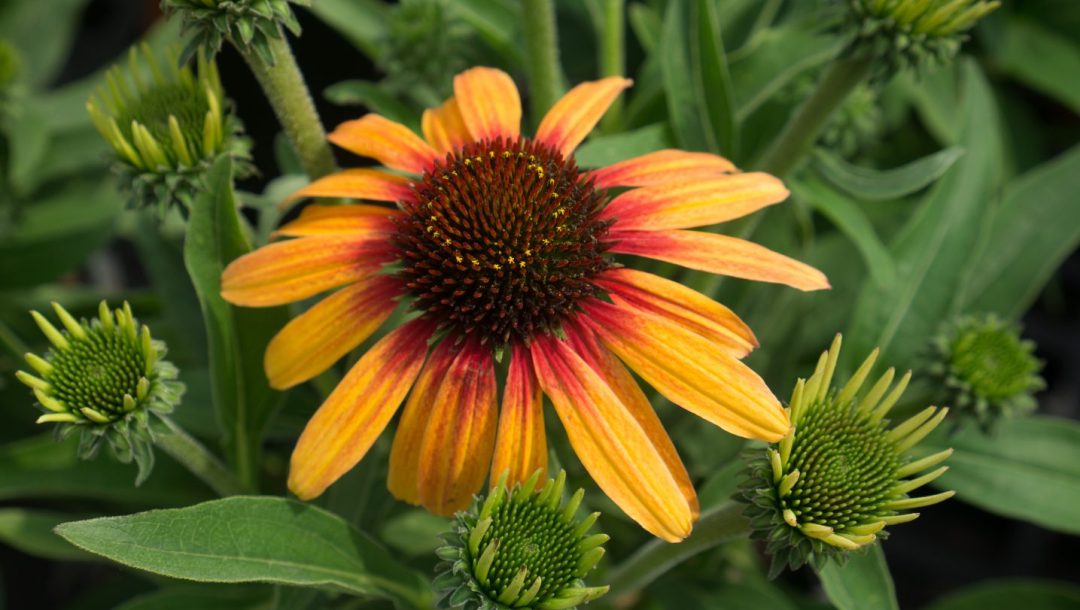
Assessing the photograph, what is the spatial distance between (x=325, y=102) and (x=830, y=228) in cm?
96

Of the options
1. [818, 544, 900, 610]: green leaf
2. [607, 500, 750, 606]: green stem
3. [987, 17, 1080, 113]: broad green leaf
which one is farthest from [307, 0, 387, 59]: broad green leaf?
[987, 17, 1080, 113]: broad green leaf

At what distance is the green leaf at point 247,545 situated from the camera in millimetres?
687

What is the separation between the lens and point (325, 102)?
187cm

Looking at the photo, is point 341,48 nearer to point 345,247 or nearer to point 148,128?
point 148,128

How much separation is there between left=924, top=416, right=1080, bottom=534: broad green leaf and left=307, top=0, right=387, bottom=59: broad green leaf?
2.72 ft

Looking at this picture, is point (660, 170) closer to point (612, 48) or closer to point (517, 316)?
point (517, 316)

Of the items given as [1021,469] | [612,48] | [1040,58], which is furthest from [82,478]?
[1040,58]

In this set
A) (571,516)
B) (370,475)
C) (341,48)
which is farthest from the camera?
(341,48)

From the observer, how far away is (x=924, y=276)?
1.12 m

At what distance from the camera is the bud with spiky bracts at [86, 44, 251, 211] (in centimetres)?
86

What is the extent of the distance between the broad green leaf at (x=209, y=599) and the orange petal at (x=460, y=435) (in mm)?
373

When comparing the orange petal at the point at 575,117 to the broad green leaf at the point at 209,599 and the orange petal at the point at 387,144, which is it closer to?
the orange petal at the point at 387,144

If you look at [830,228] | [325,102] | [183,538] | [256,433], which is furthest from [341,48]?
[183,538]

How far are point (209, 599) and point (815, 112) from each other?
2.64ft
